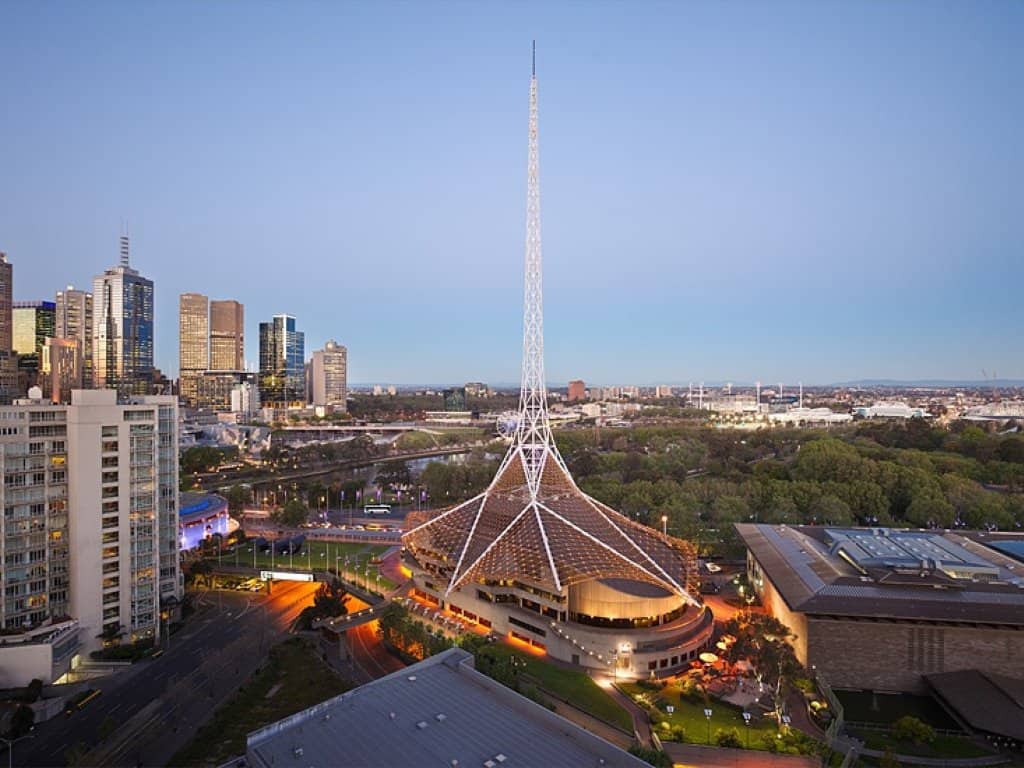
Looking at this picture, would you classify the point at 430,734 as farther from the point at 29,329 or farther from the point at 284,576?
the point at 29,329

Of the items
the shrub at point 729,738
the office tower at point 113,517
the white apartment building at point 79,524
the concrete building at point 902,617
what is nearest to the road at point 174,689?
the white apartment building at point 79,524

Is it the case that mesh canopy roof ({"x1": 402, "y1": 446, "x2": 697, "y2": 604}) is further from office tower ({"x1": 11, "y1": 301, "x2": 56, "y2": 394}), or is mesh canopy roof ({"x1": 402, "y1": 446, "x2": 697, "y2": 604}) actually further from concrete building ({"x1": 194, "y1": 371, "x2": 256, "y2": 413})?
concrete building ({"x1": 194, "y1": 371, "x2": 256, "y2": 413})

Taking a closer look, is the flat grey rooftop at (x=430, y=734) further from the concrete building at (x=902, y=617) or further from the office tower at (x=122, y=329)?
the office tower at (x=122, y=329)

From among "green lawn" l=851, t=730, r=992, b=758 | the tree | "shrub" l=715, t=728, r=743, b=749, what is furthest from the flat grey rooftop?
"green lawn" l=851, t=730, r=992, b=758

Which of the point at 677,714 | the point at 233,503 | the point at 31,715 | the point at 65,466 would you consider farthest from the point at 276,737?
the point at 233,503

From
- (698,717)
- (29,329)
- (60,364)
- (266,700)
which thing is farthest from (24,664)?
(29,329)
